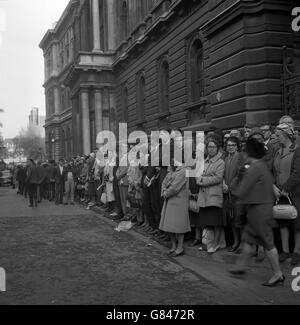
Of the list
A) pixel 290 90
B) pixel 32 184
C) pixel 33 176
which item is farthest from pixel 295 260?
pixel 33 176

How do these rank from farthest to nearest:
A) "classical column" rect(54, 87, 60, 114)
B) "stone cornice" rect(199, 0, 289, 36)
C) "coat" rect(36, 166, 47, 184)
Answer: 1. "classical column" rect(54, 87, 60, 114)
2. "coat" rect(36, 166, 47, 184)
3. "stone cornice" rect(199, 0, 289, 36)

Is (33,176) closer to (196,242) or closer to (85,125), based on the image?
(196,242)

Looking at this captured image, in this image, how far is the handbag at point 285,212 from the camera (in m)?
7.08

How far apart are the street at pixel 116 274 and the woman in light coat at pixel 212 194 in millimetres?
513

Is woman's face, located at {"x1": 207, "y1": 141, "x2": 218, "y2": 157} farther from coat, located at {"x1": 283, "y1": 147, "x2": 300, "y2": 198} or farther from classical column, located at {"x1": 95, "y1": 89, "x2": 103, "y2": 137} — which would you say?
classical column, located at {"x1": 95, "y1": 89, "x2": 103, "y2": 137}

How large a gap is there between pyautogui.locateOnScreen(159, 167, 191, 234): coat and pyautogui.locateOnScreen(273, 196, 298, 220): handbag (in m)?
2.02

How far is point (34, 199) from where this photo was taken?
20.9 metres

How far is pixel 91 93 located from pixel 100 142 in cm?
468

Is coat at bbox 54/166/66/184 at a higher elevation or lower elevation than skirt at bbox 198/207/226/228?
higher

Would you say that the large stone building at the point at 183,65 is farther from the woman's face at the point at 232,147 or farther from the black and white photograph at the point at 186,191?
the woman's face at the point at 232,147

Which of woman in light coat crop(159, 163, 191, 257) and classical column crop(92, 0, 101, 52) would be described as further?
classical column crop(92, 0, 101, 52)

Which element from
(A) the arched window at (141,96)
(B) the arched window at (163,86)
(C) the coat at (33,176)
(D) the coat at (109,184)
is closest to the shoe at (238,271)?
(D) the coat at (109,184)

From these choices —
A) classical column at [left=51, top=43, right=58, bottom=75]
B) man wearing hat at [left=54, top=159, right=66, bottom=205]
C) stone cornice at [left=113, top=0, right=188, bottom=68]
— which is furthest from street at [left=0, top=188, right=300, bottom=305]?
classical column at [left=51, top=43, right=58, bottom=75]

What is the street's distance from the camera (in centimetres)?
615
